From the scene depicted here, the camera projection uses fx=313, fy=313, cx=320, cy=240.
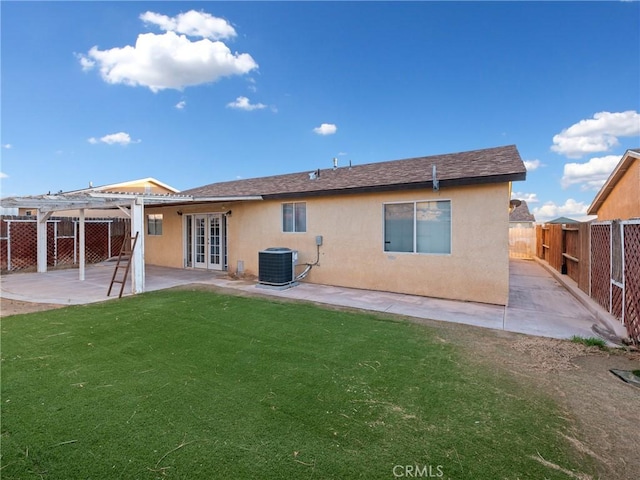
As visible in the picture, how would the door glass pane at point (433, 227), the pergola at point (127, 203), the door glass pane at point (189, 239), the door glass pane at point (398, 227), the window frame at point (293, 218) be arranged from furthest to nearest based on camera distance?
the door glass pane at point (189, 239)
the window frame at point (293, 218)
the door glass pane at point (398, 227)
the pergola at point (127, 203)
the door glass pane at point (433, 227)

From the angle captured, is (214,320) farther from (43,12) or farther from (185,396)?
(43,12)

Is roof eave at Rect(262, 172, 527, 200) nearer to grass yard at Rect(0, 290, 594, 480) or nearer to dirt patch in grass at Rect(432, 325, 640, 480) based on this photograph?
dirt patch in grass at Rect(432, 325, 640, 480)

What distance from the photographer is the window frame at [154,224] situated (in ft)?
48.0

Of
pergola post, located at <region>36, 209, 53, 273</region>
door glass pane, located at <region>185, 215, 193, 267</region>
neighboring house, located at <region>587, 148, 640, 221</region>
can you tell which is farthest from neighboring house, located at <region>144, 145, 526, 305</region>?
pergola post, located at <region>36, 209, 53, 273</region>

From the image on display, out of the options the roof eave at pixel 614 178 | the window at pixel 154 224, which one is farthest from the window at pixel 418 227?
the window at pixel 154 224

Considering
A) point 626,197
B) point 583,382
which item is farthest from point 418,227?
point 626,197

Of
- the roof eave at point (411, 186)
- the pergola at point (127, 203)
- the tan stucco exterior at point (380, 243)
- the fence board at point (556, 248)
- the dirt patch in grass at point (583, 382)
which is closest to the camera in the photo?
the dirt patch in grass at point (583, 382)

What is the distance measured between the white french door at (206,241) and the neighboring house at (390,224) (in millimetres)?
57

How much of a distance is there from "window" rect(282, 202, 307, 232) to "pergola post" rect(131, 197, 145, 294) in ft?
13.9

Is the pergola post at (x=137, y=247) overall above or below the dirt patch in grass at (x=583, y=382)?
above

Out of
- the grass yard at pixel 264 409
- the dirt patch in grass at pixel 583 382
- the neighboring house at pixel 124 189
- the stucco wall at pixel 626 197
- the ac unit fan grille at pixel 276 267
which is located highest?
the neighboring house at pixel 124 189

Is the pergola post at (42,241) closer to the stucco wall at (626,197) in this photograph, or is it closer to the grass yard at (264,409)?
the grass yard at (264,409)

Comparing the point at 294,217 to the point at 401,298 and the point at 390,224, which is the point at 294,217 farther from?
the point at 401,298

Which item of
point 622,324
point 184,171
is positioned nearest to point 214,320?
point 622,324
